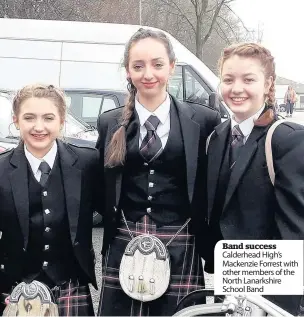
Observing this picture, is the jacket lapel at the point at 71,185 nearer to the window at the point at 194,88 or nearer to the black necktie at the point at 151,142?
the black necktie at the point at 151,142

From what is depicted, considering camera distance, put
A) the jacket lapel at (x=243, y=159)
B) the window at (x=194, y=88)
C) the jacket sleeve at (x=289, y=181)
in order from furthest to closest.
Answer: the window at (x=194, y=88)
the jacket lapel at (x=243, y=159)
the jacket sleeve at (x=289, y=181)

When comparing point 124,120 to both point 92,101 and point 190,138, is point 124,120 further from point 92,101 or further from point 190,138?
point 92,101

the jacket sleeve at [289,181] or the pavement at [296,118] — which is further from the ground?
the pavement at [296,118]

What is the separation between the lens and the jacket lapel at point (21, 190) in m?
2.83

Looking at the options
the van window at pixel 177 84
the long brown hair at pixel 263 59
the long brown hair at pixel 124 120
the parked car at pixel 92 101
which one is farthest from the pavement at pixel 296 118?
the parked car at pixel 92 101

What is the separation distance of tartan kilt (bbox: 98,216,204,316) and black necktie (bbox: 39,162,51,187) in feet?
1.39

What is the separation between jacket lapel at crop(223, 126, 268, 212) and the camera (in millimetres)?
2633

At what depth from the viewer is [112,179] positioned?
3.01 metres

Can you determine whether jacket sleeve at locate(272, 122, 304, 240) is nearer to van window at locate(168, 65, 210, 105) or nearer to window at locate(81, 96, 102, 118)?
window at locate(81, 96, 102, 118)

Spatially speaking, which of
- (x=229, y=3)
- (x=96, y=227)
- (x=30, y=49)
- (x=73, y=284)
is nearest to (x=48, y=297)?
(x=73, y=284)

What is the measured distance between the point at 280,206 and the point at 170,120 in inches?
29.9

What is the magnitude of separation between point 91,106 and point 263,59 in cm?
694

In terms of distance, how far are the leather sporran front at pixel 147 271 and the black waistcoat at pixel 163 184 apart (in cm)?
14

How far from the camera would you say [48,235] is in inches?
113
